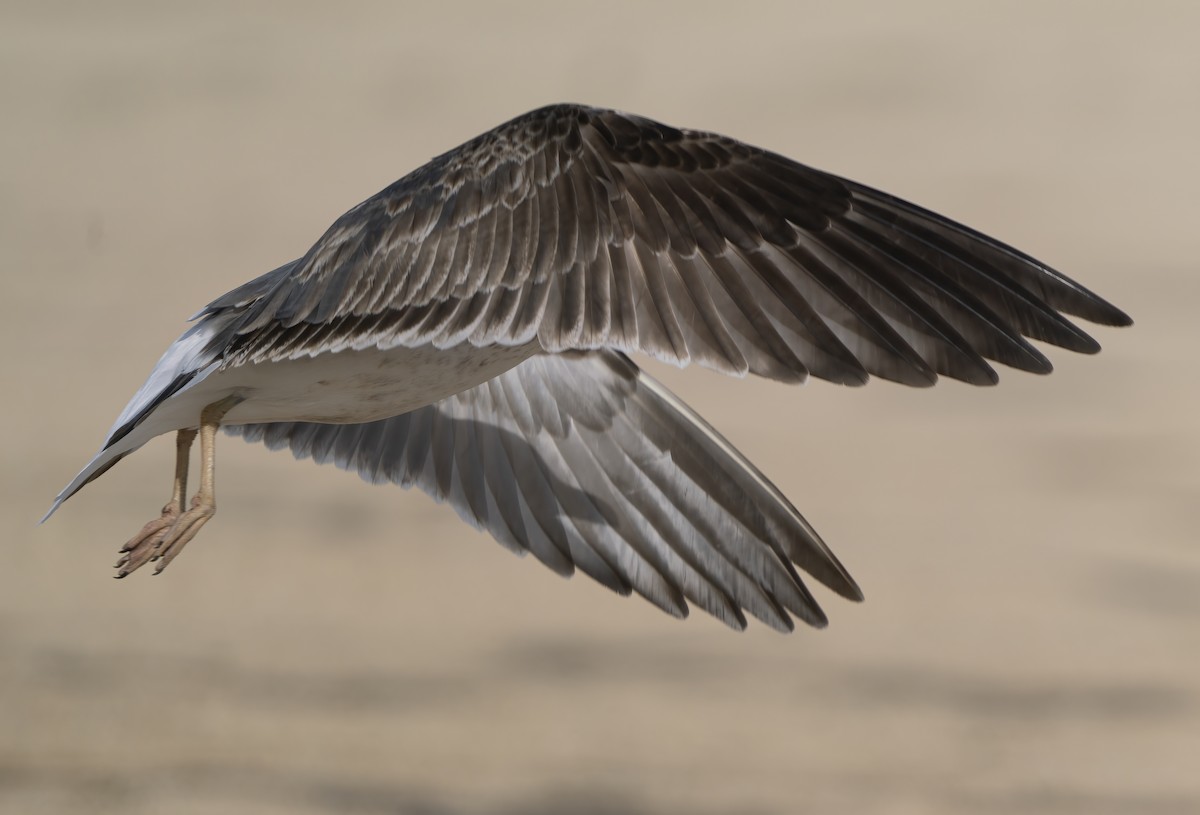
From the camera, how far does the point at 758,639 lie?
7.02 meters

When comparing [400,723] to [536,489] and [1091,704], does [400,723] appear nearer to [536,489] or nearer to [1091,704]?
[536,489]

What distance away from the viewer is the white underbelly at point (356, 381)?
397 cm

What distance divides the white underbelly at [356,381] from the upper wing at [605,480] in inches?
28.7

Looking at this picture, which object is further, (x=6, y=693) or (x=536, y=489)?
(x=6, y=693)

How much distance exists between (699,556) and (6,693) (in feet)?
11.2

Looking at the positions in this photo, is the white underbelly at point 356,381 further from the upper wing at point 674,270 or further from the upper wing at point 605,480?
the upper wing at point 605,480

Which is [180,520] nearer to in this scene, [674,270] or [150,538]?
[150,538]

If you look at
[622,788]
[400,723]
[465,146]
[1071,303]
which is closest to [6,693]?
[400,723]

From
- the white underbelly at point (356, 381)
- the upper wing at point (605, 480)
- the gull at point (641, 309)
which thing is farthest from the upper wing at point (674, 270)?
the upper wing at point (605, 480)

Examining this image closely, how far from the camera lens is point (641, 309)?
340cm

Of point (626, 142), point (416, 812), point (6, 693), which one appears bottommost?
point (416, 812)

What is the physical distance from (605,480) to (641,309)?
1467mm

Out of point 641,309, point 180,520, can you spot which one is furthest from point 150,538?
point 641,309

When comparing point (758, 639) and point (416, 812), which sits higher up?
point (758, 639)
